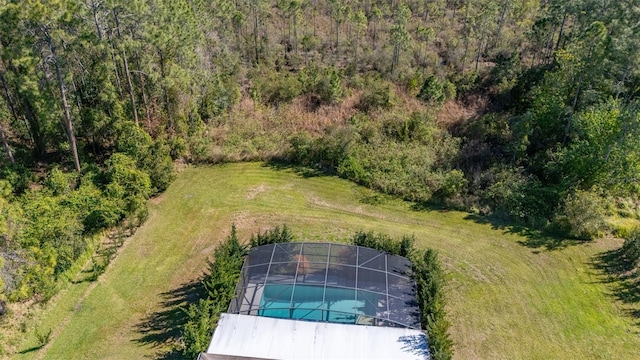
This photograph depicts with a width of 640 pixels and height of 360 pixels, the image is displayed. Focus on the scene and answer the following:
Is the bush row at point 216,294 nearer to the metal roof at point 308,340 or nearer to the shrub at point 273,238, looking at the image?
the shrub at point 273,238

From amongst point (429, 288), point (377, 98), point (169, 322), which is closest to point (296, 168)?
point (377, 98)

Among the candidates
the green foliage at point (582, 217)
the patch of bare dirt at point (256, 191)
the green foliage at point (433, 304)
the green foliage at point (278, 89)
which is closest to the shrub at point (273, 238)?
the green foliage at point (433, 304)

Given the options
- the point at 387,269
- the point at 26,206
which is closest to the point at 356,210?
the point at 387,269

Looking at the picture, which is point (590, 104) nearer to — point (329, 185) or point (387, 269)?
point (329, 185)

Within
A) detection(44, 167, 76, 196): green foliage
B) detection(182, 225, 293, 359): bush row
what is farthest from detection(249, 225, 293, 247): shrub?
detection(44, 167, 76, 196): green foliage

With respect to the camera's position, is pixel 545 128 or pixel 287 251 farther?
pixel 545 128

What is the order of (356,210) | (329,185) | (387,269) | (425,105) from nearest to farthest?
(387,269)
(356,210)
(329,185)
(425,105)
